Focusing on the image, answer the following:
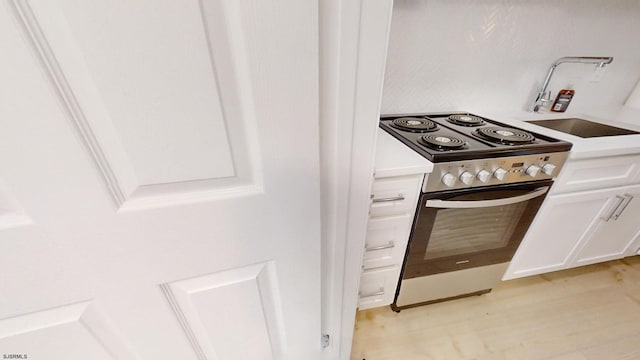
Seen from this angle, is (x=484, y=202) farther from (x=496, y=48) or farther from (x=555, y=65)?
(x=555, y=65)

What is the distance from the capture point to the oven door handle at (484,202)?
3.02ft

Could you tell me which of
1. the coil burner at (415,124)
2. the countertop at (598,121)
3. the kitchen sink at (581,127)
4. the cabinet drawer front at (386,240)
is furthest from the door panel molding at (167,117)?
the kitchen sink at (581,127)

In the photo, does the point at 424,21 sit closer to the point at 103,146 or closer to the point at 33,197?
the point at 103,146

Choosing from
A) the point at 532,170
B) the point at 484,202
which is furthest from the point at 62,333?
the point at 532,170

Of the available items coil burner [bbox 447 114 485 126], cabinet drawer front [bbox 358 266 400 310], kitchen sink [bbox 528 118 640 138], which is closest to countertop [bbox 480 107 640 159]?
kitchen sink [bbox 528 118 640 138]

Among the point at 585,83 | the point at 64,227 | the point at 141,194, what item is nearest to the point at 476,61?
the point at 585,83

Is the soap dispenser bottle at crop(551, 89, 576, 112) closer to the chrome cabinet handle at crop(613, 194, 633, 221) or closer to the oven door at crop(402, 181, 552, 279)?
the chrome cabinet handle at crop(613, 194, 633, 221)

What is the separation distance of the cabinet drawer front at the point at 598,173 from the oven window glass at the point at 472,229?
0.22 metres

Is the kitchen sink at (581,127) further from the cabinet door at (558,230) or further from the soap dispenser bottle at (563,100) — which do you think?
the cabinet door at (558,230)

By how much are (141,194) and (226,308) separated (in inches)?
13.4

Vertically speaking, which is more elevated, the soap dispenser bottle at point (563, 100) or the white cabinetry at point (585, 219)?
the soap dispenser bottle at point (563, 100)

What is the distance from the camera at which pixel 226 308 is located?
1.86ft

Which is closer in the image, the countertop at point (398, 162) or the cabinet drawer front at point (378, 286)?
the countertop at point (398, 162)

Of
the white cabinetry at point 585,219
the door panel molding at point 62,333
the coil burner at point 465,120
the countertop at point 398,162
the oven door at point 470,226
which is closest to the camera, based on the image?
the door panel molding at point 62,333
